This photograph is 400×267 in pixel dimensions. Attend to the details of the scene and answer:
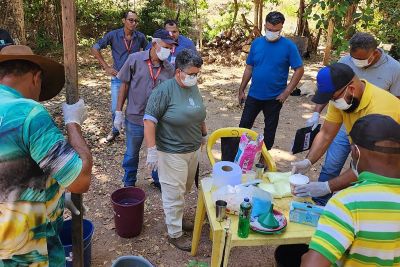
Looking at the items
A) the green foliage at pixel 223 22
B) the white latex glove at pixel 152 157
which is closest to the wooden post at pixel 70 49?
the white latex glove at pixel 152 157

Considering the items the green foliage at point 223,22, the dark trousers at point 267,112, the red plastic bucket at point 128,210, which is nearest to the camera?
the red plastic bucket at point 128,210

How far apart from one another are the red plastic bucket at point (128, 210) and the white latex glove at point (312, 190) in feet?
5.47

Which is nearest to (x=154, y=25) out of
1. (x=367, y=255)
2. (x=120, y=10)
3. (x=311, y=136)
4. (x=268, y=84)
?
(x=120, y=10)

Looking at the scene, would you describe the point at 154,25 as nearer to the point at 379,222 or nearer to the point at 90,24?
the point at 90,24

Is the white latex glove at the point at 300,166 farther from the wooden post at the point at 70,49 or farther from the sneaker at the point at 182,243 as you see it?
the wooden post at the point at 70,49

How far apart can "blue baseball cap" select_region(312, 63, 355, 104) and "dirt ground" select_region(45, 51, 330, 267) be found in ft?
5.95

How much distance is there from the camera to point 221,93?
9141mm

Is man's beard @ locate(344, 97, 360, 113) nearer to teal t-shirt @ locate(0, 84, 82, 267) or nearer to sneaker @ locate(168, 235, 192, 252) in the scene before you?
sneaker @ locate(168, 235, 192, 252)

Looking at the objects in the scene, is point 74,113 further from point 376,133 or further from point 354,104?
point 354,104

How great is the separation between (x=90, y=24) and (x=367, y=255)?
12.8 meters

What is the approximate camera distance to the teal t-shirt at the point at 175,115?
3.41 metres

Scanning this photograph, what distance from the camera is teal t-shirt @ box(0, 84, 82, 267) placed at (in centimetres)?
168

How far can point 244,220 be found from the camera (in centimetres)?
249

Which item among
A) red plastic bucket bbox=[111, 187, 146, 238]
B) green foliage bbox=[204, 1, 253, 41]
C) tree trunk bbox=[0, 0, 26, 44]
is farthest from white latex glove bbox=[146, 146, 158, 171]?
green foliage bbox=[204, 1, 253, 41]
